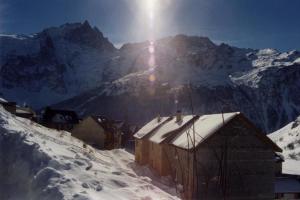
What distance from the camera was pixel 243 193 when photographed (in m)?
26.0

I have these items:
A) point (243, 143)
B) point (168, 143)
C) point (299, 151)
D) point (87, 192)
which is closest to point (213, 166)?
point (243, 143)

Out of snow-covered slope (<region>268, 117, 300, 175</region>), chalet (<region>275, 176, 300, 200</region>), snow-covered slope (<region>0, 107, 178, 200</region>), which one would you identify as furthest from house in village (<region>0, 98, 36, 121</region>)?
snow-covered slope (<region>268, 117, 300, 175</region>)

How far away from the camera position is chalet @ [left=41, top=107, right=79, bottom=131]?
88750mm

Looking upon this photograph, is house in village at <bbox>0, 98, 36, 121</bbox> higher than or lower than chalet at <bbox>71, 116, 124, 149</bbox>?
higher

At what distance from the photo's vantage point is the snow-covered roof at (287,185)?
33.1 metres

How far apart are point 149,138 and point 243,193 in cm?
1394

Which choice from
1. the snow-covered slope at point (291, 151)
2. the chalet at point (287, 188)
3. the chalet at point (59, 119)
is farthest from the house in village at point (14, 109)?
the snow-covered slope at point (291, 151)

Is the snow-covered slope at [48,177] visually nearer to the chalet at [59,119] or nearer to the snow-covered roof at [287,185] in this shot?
the snow-covered roof at [287,185]

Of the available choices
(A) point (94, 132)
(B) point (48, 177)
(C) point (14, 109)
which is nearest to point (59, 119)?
(A) point (94, 132)

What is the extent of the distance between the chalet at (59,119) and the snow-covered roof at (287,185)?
62515 millimetres

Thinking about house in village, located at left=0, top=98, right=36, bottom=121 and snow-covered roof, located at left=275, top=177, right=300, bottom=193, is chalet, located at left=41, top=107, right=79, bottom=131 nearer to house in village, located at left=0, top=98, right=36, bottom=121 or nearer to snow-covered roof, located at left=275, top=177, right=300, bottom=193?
house in village, located at left=0, top=98, right=36, bottom=121

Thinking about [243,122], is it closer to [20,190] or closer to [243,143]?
[243,143]

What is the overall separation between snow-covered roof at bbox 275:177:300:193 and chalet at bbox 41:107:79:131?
2461 inches

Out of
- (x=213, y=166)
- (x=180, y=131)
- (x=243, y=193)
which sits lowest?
(x=243, y=193)
